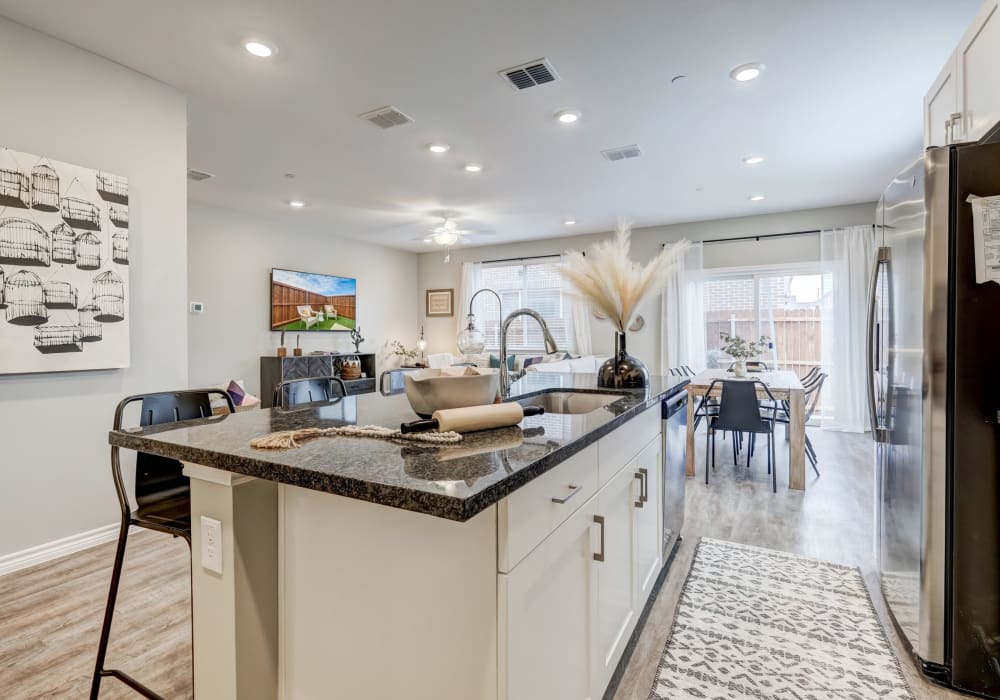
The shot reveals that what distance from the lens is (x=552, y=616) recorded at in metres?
1.07

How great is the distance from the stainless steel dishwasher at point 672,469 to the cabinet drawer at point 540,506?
108cm

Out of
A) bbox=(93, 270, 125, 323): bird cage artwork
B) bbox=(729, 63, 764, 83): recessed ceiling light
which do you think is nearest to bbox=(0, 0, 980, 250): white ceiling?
bbox=(729, 63, 764, 83): recessed ceiling light

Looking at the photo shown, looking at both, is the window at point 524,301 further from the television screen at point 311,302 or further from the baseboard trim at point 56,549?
the baseboard trim at point 56,549

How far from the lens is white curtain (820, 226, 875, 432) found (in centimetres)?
561

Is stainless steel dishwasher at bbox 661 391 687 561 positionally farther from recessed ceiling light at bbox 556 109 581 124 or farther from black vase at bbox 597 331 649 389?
recessed ceiling light at bbox 556 109 581 124

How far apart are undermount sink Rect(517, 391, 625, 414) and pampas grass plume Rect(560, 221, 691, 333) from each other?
353mm

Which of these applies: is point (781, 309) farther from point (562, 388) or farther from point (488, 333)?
point (562, 388)

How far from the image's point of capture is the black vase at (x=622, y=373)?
214cm

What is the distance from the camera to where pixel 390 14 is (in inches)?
89.6

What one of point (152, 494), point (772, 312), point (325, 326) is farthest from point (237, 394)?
point (772, 312)

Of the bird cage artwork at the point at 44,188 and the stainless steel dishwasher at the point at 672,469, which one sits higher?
the bird cage artwork at the point at 44,188

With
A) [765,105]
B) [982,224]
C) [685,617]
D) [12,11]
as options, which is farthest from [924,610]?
[12,11]

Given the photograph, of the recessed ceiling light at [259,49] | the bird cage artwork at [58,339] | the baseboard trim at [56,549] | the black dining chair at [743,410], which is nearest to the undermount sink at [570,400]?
the black dining chair at [743,410]

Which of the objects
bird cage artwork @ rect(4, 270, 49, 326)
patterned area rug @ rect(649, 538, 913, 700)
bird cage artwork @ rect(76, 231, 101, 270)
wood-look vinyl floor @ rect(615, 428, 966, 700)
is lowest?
patterned area rug @ rect(649, 538, 913, 700)
